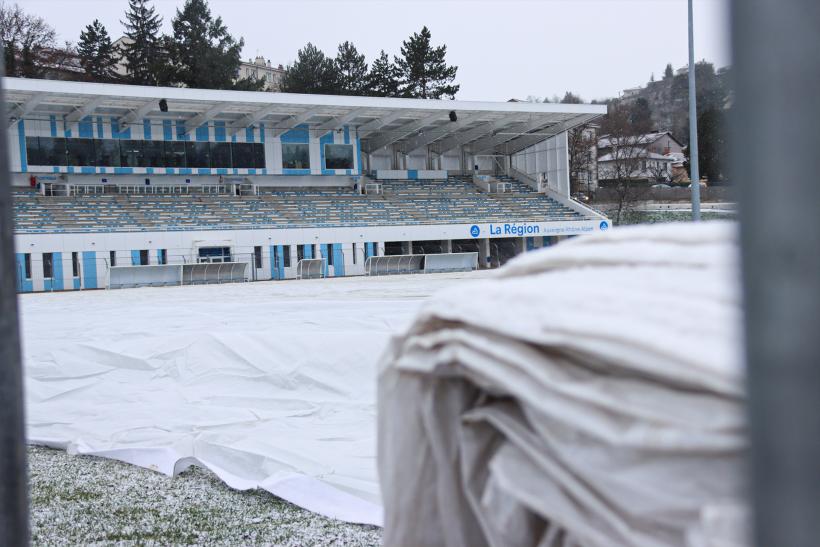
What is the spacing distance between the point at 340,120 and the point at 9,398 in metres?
38.3

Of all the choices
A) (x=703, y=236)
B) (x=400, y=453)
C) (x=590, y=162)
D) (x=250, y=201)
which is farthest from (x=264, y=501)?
(x=590, y=162)

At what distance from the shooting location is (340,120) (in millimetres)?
38469

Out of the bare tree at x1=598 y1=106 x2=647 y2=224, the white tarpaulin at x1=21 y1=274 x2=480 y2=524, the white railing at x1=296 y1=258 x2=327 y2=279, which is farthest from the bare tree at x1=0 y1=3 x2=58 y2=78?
Answer: the white tarpaulin at x1=21 y1=274 x2=480 y2=524

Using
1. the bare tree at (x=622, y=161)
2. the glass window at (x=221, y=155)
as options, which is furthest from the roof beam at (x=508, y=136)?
the glass window at (x=221, y=155)

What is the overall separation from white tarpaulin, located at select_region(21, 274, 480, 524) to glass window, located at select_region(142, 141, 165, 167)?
29839 mm

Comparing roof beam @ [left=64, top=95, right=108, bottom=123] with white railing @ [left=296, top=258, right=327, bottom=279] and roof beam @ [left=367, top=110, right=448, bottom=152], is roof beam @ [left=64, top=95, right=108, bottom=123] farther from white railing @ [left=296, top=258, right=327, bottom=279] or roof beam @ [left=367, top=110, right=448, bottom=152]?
roof beam @ [left=367, top=110, right=448, bottom=152]

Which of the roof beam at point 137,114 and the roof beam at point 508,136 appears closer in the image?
the roof beam at point 137,114

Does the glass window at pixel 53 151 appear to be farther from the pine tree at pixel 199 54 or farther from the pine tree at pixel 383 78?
the pine tree at pixel 383 78

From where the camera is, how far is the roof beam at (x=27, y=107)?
31.9 m

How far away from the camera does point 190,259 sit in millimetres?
32781

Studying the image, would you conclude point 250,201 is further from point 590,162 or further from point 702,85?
point 590,162

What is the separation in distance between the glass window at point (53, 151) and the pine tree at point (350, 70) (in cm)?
→ 2929

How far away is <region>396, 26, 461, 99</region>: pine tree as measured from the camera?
6069cm

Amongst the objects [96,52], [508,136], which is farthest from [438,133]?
[96,52]
